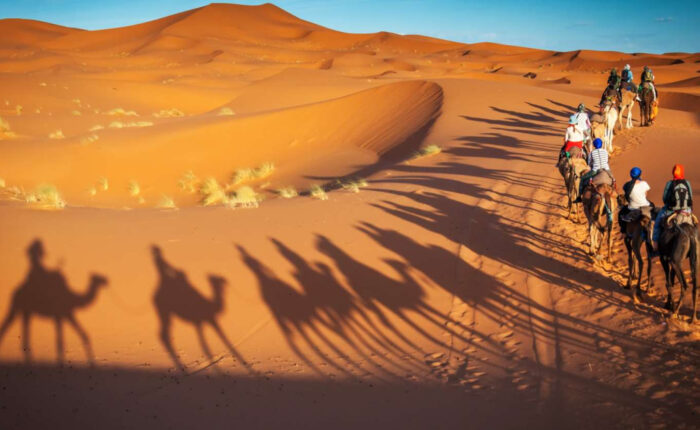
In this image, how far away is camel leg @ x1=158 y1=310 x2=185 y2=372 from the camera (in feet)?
23.6

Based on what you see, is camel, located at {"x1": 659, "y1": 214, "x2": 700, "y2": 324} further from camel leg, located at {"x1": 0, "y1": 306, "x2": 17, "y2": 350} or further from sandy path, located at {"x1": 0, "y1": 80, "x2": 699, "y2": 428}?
camel leg, located at {"x1": 0, "y1": 306, "x2": 17, "y2": 350}

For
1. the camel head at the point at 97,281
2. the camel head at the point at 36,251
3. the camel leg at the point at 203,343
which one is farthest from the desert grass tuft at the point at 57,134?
the camel leg at the point at 203,343

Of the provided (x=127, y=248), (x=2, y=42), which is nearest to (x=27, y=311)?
(x=127, y=248)

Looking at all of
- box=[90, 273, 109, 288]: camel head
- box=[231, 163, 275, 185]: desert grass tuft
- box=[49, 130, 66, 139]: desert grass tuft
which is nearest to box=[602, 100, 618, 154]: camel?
box=[231, 163, 275, 185]: desert grass tuft

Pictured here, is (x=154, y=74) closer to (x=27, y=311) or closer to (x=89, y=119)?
(x=89, y=119)

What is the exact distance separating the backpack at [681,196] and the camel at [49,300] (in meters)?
8.54

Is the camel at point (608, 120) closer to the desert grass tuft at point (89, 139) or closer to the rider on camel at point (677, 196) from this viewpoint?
the rider on camel at point (677, 196)

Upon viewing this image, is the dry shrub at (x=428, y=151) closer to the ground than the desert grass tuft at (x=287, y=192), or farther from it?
farther from it

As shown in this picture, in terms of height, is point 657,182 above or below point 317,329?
above

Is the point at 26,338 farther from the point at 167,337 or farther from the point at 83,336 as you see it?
the point at 167,337

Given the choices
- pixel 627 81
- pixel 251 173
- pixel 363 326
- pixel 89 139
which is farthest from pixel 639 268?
pixel 89 139

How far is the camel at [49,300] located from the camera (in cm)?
765

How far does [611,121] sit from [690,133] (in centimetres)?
543

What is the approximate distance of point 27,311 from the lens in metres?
7.89
